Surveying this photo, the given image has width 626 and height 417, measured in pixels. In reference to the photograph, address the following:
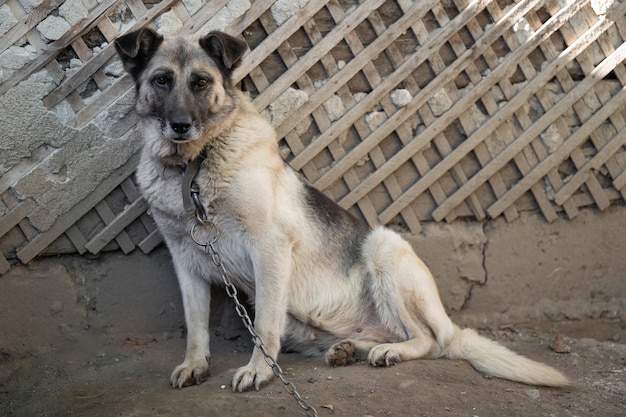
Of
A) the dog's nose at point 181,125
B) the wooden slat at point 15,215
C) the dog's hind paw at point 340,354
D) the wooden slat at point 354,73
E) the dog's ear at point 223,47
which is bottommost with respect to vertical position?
the dog's hind paw at point 340,354

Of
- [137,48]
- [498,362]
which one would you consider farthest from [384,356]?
[137,48]

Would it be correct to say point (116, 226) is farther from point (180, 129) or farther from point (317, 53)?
point (317, 53)

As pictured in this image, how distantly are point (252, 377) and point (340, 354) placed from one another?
1.93ft

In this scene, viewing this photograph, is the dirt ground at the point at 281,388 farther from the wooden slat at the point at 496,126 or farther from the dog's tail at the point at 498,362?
the wooden slat at the point at 496,126

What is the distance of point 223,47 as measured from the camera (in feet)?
12.7

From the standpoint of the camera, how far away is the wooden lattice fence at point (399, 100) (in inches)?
170

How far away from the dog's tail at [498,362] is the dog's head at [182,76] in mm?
1867

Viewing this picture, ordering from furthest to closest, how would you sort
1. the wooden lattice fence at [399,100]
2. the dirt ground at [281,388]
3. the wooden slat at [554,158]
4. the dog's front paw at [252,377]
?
1. the wooden slat at [554,158]
2. the wooden lattice fence at [399,100]
3. the dog's front paw at [252,377]
4. the dirt ground at [281,388]

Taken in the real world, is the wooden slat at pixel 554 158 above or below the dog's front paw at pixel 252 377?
below

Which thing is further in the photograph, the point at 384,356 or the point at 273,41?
the point at 273,41

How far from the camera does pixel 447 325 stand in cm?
424

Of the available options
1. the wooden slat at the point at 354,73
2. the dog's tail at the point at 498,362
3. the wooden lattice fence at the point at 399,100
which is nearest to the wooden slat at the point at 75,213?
the wooden lattice fence at the point at 399,100

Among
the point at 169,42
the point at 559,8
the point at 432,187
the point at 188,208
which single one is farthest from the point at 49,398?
the point at 559,8

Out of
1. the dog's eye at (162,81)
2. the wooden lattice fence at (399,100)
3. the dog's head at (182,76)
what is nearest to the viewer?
the dog's head at (182,76)
